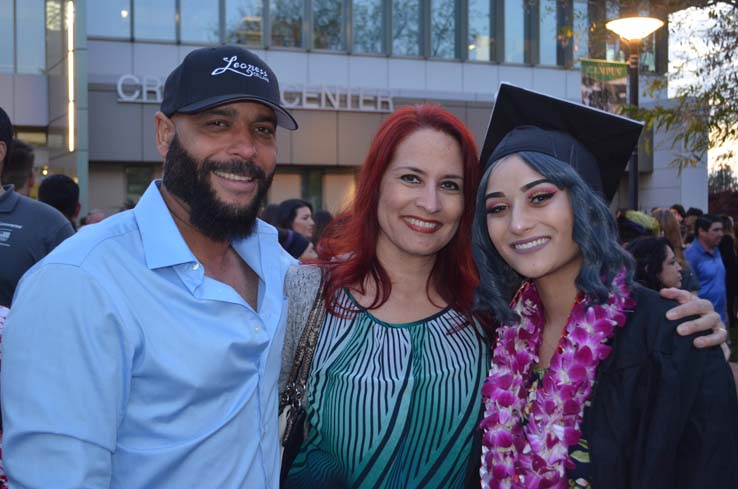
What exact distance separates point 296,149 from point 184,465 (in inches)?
658

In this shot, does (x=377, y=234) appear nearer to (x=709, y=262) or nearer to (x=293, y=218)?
(x=293, y=218)

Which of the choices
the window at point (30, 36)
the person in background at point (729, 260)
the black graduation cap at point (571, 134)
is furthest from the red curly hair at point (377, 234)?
the window at point (30, 36)

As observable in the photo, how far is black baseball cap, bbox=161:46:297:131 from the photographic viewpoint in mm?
2275

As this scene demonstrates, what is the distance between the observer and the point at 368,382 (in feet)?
9.22

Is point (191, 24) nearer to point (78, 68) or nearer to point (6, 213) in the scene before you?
point (78, 68)

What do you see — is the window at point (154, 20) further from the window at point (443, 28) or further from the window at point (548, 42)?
the window at point (548, 42)

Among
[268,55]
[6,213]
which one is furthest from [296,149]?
[6,213]

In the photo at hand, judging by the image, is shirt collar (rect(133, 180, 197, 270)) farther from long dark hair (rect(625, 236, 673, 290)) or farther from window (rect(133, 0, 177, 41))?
Answer: window (rect(133, 0, 177, 41))

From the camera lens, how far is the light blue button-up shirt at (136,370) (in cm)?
177

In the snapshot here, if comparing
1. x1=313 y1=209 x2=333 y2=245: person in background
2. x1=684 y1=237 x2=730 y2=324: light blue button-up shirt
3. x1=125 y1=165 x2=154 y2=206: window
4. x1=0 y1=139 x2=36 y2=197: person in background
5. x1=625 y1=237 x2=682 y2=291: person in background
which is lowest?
x1=684 y1=237 x2=730 y2=324: light blue button-up shirt

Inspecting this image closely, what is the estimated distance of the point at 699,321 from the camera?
221 centimetres

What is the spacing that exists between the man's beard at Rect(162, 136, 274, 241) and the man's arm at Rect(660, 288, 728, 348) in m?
1.40

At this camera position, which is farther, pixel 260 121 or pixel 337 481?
pixel 337 481

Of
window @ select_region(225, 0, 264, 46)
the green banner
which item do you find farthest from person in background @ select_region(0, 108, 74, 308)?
window @ select_region(225, 0, 264, 46)
